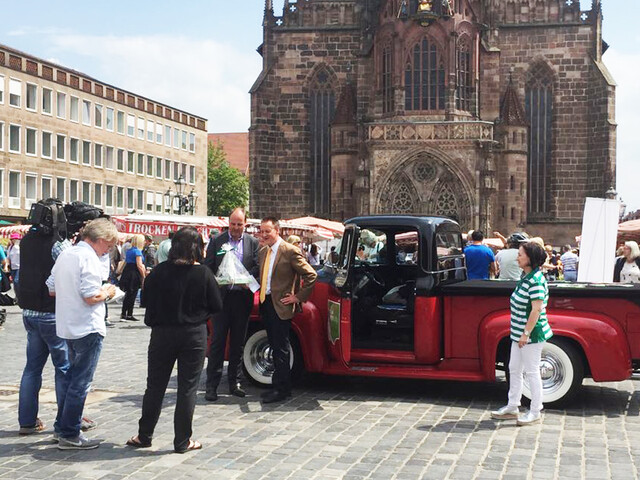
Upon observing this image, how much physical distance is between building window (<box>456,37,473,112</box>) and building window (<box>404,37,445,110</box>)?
0.74 metres

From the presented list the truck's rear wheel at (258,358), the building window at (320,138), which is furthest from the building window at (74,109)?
the truck's rear wheel at (258,358)

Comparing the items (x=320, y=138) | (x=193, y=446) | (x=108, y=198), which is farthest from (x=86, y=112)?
(x=193, y=446)

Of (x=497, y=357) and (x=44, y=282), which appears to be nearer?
(x=44, y=282)

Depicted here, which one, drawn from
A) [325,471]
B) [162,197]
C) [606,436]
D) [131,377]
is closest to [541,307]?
[606,436]

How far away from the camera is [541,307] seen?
26.9 feet

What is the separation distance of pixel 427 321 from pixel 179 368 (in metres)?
3.28

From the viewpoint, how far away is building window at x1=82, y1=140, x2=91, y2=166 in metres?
58.5

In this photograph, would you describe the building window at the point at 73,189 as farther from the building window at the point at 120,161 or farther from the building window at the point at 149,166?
the building window at the point at 149,166

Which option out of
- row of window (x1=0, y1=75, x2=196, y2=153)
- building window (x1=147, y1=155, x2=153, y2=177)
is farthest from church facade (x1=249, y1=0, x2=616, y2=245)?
building window (x1=147, y1=155, x2=153, y2=177)

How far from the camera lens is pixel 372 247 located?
35.4 feet

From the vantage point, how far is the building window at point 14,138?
167 ft

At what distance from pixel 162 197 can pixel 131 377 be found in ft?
192

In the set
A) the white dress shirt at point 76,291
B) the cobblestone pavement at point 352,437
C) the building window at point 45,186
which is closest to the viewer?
the cobblestone pavement at point 352,437

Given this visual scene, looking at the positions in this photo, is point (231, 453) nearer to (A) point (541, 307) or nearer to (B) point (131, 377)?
(A) point (541, 307)
